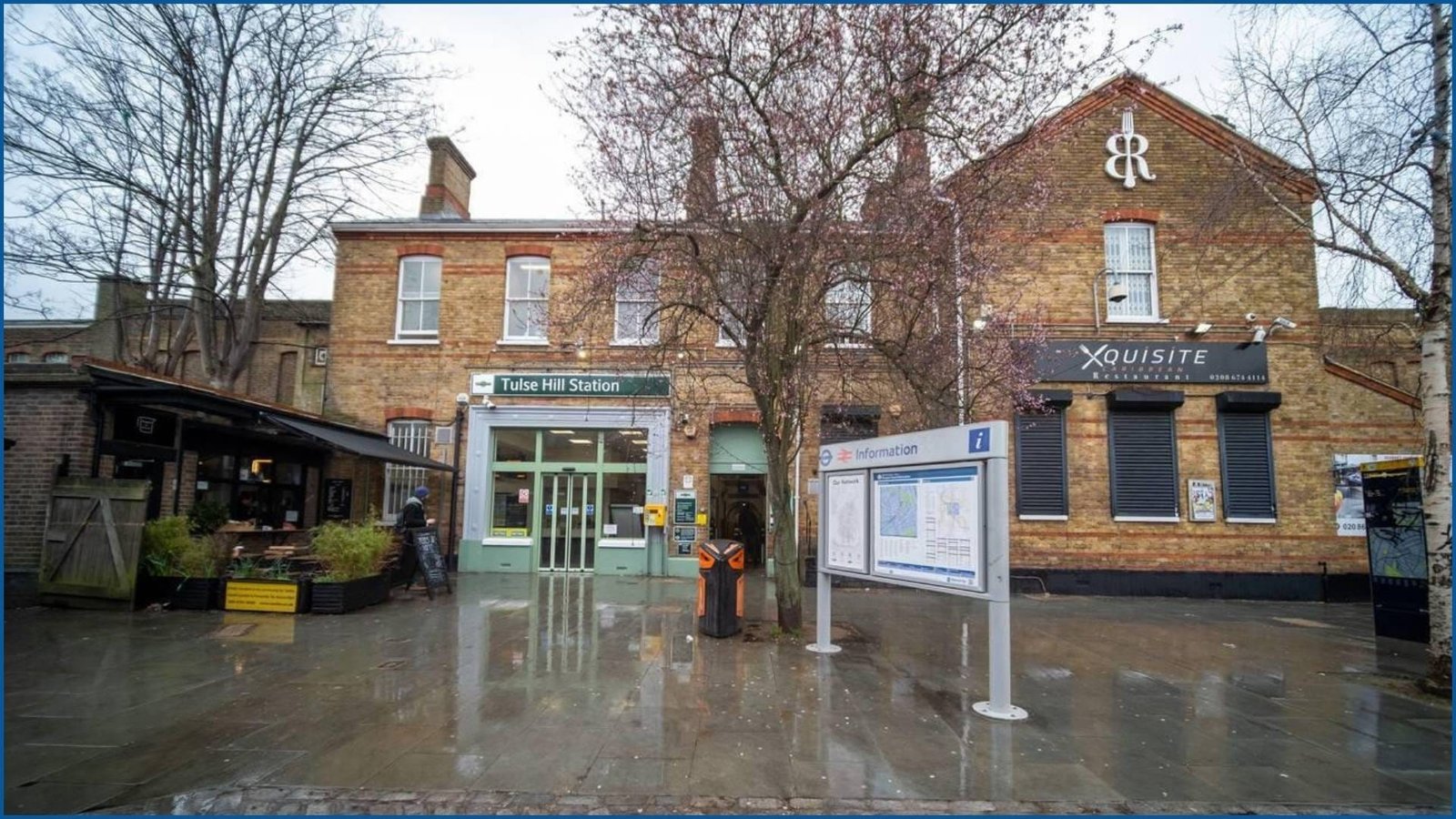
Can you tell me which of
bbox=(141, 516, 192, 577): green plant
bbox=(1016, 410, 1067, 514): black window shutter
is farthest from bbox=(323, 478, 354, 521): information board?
bbox=(1016, 410, 1067, 514): black window shutter

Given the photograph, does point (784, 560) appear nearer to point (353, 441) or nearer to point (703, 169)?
point (703, 169)

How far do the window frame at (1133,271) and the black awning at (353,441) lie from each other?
1429 cm

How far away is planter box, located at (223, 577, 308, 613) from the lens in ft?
31.9

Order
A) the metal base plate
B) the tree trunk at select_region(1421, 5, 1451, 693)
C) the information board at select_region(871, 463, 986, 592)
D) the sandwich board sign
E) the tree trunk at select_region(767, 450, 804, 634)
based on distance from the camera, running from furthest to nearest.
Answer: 1. the tree trunk at select_region(767, 450, 804, 634)
2. the tree trunk at select_region(1421, 5, 1451, 693)
3. the information board at select_region(871, 463, 986, 592)
4. the sandwich board sign
5. the metal base plate

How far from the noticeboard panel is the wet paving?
43.4 inches

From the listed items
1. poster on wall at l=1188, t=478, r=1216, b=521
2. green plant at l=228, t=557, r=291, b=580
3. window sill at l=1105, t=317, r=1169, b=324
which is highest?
window sill at l=1105, t=317, r=1169, b=324

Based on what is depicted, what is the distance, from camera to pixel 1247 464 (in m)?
13.8

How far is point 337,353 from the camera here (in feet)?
51.4

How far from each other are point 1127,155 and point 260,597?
17.7 metres

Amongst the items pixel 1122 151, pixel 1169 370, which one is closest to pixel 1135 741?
pixel 1169 370

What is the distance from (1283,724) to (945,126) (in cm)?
672

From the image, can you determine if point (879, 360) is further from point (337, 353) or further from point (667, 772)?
point (337, 353)

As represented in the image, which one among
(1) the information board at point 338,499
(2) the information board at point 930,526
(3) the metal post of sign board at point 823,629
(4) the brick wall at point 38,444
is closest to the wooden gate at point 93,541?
(4) the brick wall at point 38,444

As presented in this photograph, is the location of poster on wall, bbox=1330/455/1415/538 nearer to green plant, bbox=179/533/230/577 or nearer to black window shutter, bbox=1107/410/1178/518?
black window shutter, bbox=1107/410/1178/518
